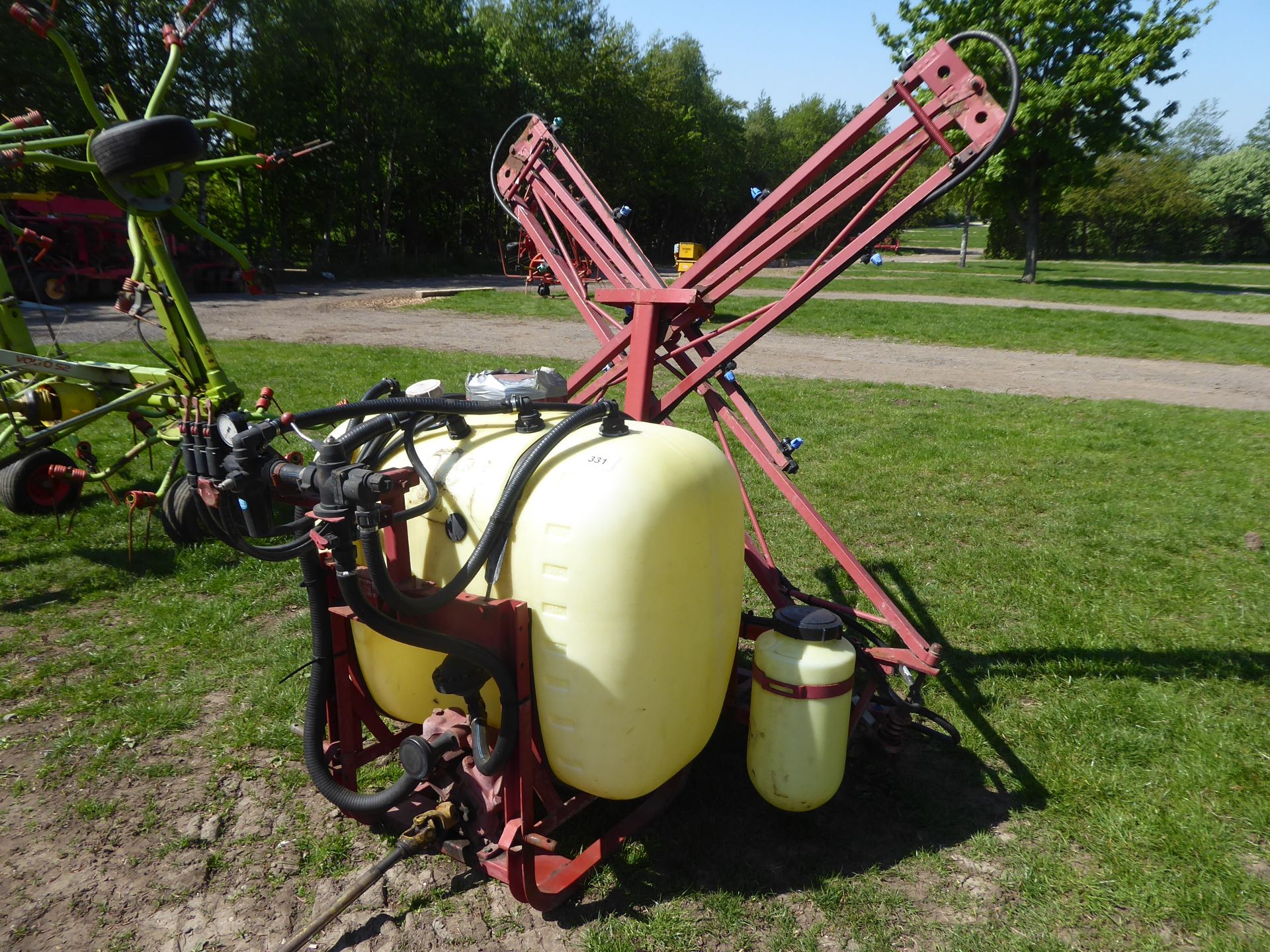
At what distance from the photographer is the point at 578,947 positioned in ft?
8.19

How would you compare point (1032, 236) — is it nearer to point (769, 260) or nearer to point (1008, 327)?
point (1008, 327)

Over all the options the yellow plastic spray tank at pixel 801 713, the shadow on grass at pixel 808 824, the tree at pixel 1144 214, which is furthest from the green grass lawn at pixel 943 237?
the yellow plastic spray tank at pixel 801 713

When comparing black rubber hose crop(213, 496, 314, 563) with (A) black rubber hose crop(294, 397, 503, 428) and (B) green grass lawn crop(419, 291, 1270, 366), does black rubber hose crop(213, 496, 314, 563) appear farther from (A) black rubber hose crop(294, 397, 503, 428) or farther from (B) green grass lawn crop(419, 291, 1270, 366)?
(B) green grass lawn crop(419, 291, 1270, 366)

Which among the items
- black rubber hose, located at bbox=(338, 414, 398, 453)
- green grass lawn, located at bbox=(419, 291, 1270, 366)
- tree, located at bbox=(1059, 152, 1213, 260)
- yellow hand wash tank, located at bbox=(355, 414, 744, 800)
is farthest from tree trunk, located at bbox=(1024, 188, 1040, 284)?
black rubber hose, located at bbox=(338, 414, 398, 453)

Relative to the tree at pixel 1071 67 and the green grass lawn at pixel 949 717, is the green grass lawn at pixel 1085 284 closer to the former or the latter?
the tree at pixel 1071 67

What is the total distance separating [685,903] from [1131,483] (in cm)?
596

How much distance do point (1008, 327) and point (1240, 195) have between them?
45.4 meters

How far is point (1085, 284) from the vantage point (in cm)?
2803

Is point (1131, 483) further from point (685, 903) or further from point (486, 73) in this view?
point (486, 73)

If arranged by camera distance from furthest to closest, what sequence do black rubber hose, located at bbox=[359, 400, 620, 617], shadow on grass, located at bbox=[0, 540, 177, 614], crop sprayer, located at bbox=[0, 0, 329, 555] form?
1. shadow on grass, located at bbox=[0, 540, 177, 614]
2. crop sprayer, located at bbox=[0, 0, 329, 555]
3. black rubber hose, located at bbox=[359, 400, 620, 617]

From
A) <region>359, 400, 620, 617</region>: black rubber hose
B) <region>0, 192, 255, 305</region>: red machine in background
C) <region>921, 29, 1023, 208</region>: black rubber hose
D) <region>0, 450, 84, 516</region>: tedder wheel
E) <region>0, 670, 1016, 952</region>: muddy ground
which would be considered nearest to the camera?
<region>359, 400, 620, 617</region>: black rubber hose

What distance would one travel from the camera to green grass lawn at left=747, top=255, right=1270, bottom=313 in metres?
22.6

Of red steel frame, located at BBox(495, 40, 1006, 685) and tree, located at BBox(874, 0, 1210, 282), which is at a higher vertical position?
tree, located at BBox(874, 0, 1210, 282)

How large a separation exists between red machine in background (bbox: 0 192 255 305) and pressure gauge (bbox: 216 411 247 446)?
15799 mm
